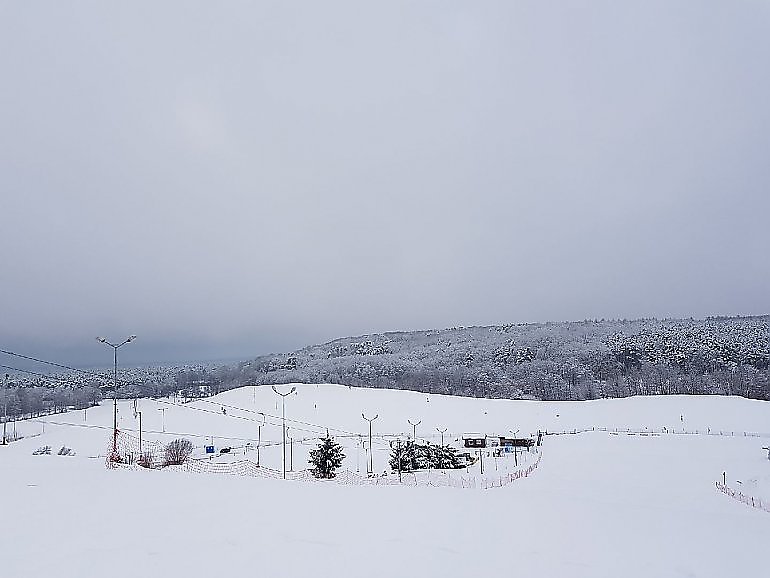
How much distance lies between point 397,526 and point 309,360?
9330 cm

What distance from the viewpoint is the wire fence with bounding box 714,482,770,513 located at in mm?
14430

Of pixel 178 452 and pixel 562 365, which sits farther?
pixel 562 365

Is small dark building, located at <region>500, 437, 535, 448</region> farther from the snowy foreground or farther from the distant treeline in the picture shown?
the distant treeline

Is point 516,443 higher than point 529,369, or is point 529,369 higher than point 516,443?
point 529,369

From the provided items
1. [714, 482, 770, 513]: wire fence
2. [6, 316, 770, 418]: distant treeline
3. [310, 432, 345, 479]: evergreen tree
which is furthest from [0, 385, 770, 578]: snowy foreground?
[6, 316, 770, 418]: distant treeline

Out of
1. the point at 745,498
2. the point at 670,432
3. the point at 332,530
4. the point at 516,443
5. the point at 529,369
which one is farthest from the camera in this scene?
the point at 529,369

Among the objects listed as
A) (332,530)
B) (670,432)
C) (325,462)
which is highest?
(332,530)

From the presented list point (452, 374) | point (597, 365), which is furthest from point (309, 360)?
point (597, 365)

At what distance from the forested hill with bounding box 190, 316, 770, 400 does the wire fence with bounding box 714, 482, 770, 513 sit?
45899 millimetres

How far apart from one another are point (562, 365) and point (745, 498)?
64.1 meters

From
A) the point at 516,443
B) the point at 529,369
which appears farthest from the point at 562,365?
the point at 516,443

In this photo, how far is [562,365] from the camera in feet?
257

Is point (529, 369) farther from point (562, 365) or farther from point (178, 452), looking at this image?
point (178, 452)

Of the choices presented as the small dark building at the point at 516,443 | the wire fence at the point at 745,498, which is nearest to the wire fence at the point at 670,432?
the small dark building at the point at 516,443
